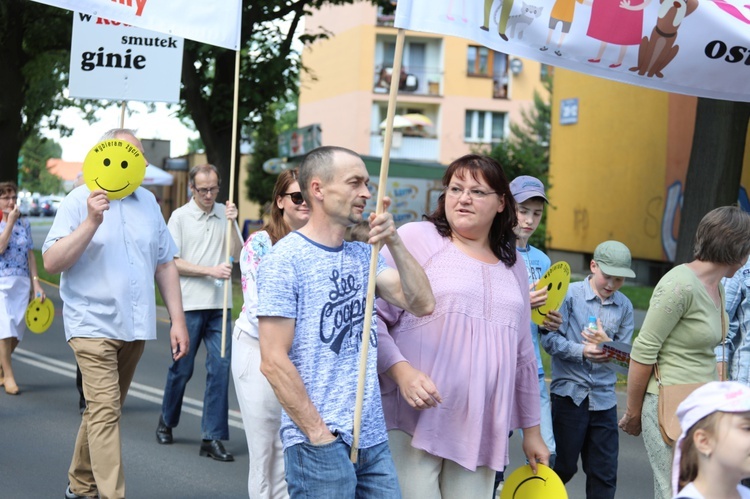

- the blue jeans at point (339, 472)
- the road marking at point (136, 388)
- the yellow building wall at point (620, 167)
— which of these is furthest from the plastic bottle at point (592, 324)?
the yellow building wall at point (620, 167)

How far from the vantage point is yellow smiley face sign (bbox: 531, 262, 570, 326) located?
223 inches

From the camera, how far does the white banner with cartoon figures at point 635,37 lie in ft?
14.9

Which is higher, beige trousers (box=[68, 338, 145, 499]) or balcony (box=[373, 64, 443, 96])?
balcony (box=[373, 64, 443, 96])

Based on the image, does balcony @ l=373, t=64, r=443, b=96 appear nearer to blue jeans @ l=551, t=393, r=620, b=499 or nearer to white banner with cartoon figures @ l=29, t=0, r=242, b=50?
white banner with cartoon figures @ l=29, t=0, r=242, b=50

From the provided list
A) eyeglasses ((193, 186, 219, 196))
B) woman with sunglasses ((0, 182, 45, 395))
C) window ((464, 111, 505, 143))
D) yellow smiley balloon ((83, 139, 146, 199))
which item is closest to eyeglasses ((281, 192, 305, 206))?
yellow smiley balloon ((83, 139, 146, 199))

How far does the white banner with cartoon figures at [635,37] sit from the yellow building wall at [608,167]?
19.5m

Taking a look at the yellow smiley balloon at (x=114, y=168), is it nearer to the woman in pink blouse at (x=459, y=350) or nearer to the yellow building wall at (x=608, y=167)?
the woman in pink blouse at (x=459, y=350)

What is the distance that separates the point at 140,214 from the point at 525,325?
252 cm

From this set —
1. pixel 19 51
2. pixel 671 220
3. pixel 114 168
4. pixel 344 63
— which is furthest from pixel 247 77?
pixel 344 63

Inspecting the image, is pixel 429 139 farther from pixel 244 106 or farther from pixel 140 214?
pixel 140 214

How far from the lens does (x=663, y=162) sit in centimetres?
2566

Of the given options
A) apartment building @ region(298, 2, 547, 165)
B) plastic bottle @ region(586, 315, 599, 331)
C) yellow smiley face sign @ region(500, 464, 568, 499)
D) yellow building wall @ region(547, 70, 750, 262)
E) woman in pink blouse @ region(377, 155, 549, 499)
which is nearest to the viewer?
woman in pink blouse @ region(377, 155, 549, 499)

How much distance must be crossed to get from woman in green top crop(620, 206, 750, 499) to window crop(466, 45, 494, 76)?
174 ft

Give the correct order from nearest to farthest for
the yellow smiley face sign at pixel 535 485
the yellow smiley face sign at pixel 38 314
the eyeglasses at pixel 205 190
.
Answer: the yellow smiley face sign at pixel 535 485 < the eyeglasses at pixel 205 190 < the yellow smiley face sign at pixel 38 314
